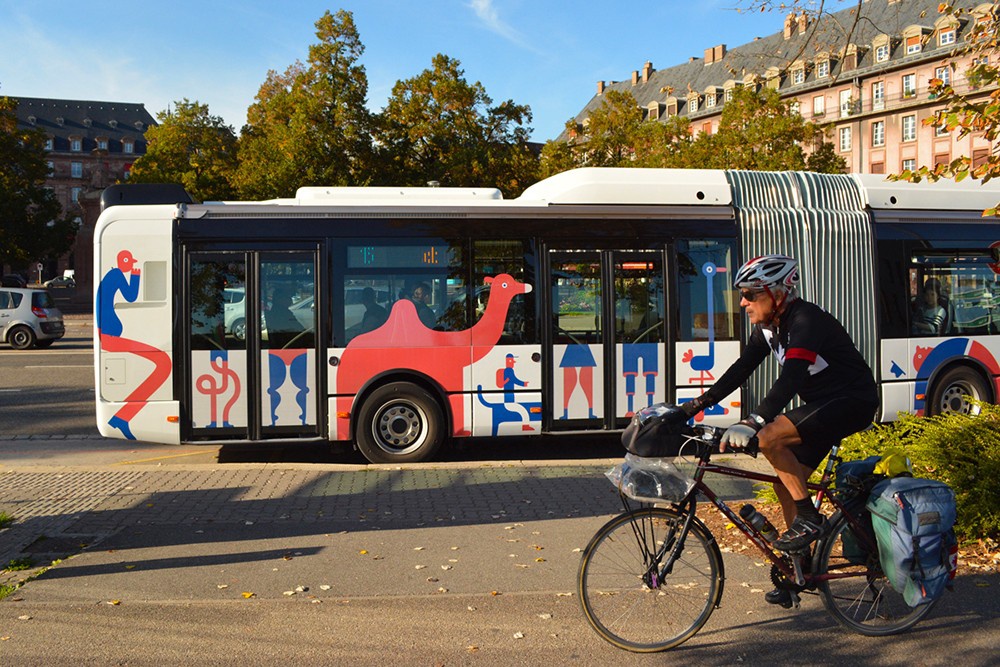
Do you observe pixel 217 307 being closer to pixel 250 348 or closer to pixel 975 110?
pixel 250 348

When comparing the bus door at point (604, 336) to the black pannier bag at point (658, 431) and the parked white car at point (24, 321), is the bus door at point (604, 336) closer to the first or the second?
the black pannier bag at point (658, 431)

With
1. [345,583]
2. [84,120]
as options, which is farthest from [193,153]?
[84,120]

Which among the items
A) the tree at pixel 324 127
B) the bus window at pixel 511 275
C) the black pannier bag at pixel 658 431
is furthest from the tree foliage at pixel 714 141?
the black pannier bag at pixel 658 431

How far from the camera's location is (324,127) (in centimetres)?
3092

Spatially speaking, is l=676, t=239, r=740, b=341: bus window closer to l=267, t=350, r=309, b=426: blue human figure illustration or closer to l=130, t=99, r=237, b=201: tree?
l=267, t=350, r=309, b=426: blue human figure illustration

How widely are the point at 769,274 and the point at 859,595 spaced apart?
64.6 inches

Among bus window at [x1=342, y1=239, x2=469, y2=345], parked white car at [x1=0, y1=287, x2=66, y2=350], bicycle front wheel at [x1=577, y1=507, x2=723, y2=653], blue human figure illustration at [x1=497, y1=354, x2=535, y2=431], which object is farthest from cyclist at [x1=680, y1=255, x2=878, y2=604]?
parked white car at [x1=0, y1=287, x2=66, y2=350]

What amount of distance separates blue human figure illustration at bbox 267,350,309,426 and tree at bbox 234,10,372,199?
21.3m

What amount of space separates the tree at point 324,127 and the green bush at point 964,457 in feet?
83.1

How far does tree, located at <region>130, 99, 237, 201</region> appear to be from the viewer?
42.9 metres

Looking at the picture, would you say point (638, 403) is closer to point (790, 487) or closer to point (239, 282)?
point (239, 282)

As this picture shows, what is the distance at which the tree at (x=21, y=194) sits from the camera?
42.8 meters

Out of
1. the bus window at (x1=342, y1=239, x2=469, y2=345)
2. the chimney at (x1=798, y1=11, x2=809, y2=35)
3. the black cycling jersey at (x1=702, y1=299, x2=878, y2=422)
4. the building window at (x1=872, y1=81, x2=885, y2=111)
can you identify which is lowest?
the black cycling jersey at (x1=702, y1=299, x2=878, y2=422)

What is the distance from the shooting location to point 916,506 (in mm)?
4621
